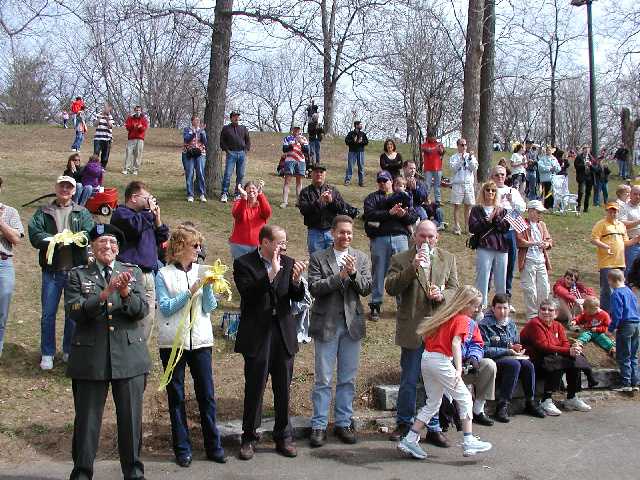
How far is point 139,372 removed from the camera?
539cm

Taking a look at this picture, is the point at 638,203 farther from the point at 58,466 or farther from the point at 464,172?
the point at 58,466

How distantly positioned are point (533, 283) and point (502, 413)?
122 inches

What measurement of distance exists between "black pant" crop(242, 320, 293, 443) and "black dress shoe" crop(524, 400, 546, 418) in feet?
9.78

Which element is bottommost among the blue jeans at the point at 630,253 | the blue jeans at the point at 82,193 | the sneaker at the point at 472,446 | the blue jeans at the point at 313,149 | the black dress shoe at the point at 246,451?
the black dress shoe at the point at 246,451

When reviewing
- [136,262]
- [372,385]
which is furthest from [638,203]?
[136,262]

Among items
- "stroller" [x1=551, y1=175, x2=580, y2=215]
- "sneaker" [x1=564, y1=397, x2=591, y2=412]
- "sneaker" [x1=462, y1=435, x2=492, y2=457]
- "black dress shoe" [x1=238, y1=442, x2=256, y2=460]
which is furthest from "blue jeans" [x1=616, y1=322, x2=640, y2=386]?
"stroller" [x1=551, y1=175, x2=580, y2=215]

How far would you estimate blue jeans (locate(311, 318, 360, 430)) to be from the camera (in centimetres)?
666

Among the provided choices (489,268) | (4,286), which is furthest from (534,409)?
(4,286)

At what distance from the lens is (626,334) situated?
8.90 m

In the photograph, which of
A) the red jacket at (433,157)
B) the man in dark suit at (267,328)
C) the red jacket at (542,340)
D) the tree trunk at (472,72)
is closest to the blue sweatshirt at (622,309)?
the red jacket at (542,340)

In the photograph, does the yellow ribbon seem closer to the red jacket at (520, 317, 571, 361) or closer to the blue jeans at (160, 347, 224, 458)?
the blue jeans at (160, 347, 224, 458)

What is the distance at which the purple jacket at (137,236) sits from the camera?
24.2ft

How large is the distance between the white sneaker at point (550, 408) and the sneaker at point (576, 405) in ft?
0.93

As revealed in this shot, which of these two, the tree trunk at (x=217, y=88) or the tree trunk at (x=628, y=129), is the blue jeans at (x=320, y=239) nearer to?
the tree trunk at (x=217, y=88)
